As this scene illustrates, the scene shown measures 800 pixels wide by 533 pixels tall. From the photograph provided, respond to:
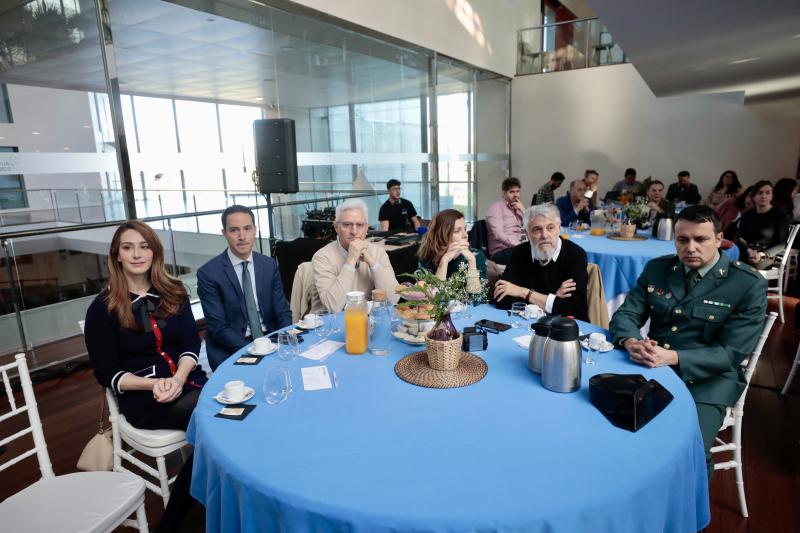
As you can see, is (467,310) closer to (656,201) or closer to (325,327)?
(325,327)

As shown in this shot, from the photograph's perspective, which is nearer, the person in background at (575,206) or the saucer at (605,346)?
the saucer at (605,346)

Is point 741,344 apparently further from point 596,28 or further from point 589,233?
point 596,28

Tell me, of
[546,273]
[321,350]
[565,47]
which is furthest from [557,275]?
[565,47]

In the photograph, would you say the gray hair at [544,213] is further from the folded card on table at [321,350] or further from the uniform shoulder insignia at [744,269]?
the folded card on table at [321,350]

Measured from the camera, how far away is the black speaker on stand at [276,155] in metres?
4.71

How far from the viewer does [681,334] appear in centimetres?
204

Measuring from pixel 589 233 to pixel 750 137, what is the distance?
6.76m

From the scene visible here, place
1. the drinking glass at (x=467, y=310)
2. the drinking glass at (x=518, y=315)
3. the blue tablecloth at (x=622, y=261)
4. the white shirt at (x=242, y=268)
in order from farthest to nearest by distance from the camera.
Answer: the blue tablecloth at (x=622, y=261), the white shirt at (x=242, y=268), the drinking glass at (x=467, y=310), the drinking glass at (x=518, y=315)

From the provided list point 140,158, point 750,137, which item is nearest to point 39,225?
point 140,158

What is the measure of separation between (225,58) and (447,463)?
5252 mm

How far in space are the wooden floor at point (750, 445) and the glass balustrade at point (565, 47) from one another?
799 centimetres

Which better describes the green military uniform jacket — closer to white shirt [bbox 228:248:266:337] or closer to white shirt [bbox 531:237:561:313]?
white shirt [bbox 531:237:561:313]

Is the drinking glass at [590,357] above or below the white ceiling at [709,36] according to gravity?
below

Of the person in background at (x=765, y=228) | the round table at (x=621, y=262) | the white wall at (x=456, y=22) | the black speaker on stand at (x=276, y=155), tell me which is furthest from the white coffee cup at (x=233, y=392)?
the person in background at (x=765, y=228)
